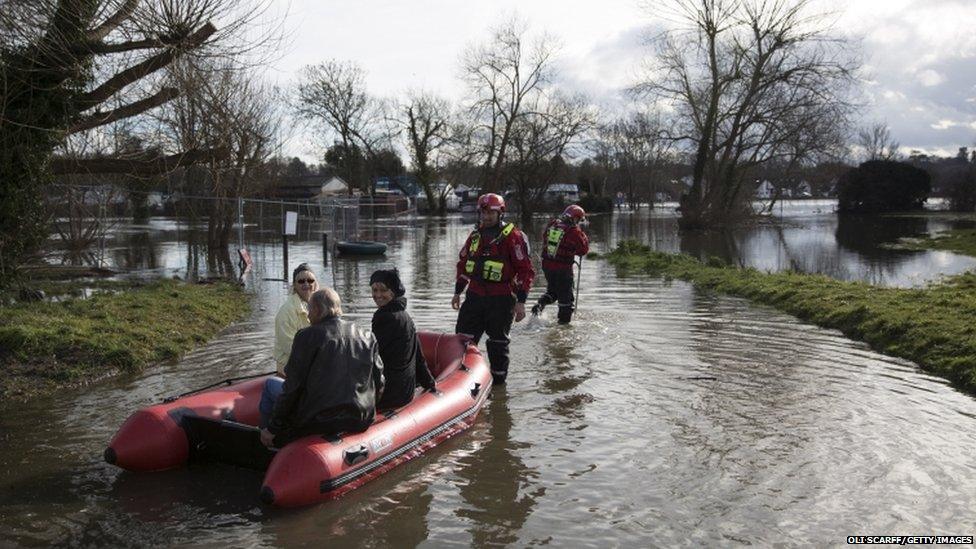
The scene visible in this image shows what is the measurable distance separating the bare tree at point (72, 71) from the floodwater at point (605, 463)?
2975mm

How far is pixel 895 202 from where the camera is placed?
5947 cm

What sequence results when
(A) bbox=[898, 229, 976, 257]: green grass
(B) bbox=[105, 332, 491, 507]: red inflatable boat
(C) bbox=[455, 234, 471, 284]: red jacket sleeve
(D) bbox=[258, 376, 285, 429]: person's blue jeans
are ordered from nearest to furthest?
1. (B) bbox=[105, 332, 491, 507]: red inflatable boat
2. (D) bbox=[258, 376, 285, 429]: person's blue jeans
3. (C) bbox=[455, 234, 471, 284]: red jacket sleeve
4. (A) bbox=[898, 229, 976, 257]: green grass

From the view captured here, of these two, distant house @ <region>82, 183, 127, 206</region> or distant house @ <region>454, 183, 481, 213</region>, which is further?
distant house @ <region>454, 183, 481, 213</region>

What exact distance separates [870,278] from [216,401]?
54.1 ft

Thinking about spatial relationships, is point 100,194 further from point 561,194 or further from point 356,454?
point 561,194

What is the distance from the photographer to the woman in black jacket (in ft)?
20.8

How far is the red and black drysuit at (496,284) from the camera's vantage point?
830cm

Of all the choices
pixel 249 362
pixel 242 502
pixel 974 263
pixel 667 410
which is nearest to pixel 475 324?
pixel 667 410

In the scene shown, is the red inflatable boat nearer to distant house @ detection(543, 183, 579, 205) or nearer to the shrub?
distant house @ detection(543, 183, 579, 205)

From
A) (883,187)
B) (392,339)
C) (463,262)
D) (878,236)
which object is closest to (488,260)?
(463,262)

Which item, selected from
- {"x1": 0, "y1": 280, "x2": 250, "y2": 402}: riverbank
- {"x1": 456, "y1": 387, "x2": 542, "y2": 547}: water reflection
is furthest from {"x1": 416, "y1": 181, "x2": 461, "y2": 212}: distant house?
{"x1": 456, "y1": 387, "x2": 542, "y2": 547}: water reflection

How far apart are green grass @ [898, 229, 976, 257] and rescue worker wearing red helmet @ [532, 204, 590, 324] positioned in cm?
1759

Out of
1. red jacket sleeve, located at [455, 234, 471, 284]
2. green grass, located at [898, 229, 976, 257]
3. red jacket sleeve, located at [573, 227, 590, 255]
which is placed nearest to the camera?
red jacket sleeve, located at [455, 234, 471, 284]

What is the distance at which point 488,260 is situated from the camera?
27.2 ft
